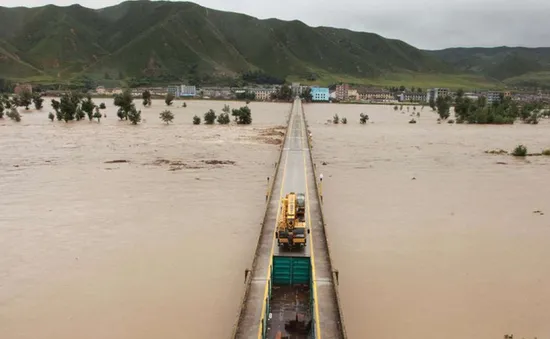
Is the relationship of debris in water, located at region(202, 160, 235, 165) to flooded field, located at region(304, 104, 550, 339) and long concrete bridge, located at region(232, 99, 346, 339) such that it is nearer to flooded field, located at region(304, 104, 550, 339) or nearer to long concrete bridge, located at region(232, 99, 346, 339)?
flooded field, located at region(304, 104, 550, 339)

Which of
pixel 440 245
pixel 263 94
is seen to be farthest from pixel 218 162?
pixel 263 94

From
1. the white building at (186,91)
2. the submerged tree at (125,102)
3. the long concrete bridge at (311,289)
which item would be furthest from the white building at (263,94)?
the long concrete bridge at (311,289)

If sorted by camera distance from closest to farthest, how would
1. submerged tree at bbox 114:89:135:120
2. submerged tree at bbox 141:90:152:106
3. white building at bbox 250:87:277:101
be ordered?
submerged tree at bbox 114:89:135:120 < submerged tree at bbox 141:90:152:106 < white building at bbox 250:87:277:101

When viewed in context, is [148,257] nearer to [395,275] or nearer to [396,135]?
[395,275]

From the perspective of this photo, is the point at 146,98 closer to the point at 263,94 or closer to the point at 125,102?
the point at 125,102

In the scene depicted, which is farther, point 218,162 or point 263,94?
point 263,94

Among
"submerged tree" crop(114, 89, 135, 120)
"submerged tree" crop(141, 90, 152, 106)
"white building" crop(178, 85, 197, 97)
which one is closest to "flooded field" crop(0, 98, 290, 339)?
"submerged tree" crop(114, 89, 135, 120)

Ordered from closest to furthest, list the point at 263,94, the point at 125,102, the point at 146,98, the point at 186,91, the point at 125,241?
the point at 125,241
the point at 125,102
the point at 146,98
the point at 186,91
the point at 263,94
